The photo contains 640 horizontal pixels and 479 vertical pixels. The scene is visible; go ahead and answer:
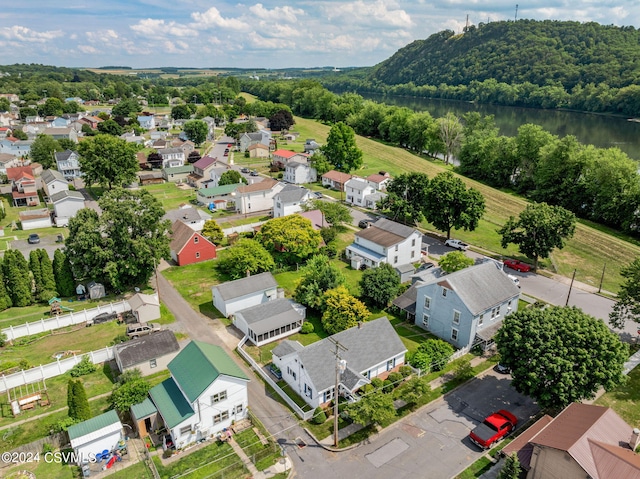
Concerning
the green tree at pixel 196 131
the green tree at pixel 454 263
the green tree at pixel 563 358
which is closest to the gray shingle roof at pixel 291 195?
the green tree at pixel 454 263

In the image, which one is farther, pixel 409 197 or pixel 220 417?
pixel 409 197

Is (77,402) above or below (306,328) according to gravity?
above

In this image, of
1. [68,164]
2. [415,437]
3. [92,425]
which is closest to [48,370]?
[92,425]

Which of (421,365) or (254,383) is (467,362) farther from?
(254,383)

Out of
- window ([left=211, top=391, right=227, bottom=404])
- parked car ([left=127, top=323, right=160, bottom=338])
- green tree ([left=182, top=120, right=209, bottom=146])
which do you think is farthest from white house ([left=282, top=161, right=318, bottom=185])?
window ([left=211, top=391, right=227, bottom=404])

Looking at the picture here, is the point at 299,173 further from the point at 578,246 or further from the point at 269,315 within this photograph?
the point at 269,315

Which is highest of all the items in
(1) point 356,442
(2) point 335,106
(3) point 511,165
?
(2) point 335,106

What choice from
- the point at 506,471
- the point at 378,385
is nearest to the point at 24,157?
the point at 378,385
